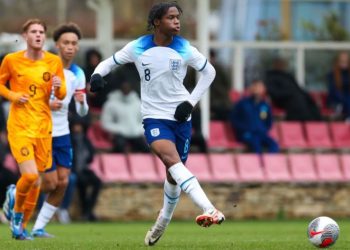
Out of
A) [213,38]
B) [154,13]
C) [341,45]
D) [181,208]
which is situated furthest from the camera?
[213,38]

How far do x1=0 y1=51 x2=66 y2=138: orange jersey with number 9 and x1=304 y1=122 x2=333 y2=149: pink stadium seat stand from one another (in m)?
11.3

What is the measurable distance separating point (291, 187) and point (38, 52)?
10.0m

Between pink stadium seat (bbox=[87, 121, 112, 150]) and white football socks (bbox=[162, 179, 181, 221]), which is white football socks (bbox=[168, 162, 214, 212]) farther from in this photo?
pink stadium seat (bbox=[87, 121, 112, 150])

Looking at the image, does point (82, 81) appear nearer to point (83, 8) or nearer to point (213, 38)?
point (83, 8)

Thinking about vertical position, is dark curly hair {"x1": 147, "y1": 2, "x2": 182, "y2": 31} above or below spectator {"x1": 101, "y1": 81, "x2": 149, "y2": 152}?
above

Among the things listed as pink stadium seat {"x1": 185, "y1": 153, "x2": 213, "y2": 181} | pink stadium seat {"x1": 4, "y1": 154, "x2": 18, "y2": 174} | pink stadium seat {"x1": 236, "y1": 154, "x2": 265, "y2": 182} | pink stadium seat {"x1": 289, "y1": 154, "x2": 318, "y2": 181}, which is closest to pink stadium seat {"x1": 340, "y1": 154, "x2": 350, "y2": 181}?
pink stadium seat {"x1": 289, "y1": 154, "x2": 318, "y2": 181}

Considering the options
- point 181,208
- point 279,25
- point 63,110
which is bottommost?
point 181,208

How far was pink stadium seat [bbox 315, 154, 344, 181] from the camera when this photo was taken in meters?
23.5

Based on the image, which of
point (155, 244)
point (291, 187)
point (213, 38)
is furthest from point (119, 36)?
point (155, 244)

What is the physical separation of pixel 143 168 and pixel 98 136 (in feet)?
4.11

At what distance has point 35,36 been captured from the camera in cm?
1391

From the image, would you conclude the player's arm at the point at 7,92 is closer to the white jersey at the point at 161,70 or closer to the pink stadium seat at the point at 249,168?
the white jersey at the point at 161,70

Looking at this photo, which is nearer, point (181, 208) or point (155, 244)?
point (155, 244)

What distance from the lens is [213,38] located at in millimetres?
33562
